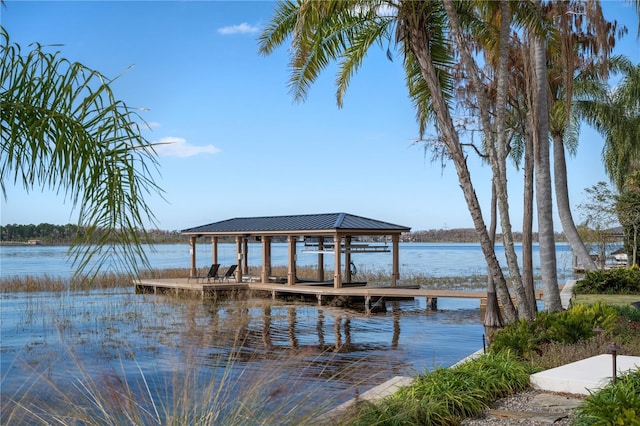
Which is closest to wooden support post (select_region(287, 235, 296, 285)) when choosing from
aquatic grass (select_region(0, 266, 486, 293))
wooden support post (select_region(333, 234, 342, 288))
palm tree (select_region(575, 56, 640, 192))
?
wooden support post (select_region(333, 234, 342, 288))

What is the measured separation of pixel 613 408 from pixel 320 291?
17905mm

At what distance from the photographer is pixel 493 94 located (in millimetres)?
17188

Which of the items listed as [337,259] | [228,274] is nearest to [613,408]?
[337,259]

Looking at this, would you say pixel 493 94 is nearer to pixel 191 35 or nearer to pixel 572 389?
pixel 191 35

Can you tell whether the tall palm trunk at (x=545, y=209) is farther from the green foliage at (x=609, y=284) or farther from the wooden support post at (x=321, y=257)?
the wooden support post at (x=321, y=257)

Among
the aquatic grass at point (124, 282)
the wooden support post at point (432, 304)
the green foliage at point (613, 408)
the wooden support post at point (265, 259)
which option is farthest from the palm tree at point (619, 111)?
the green foliage at point (613, 408)

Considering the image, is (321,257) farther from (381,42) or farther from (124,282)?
(381,42)

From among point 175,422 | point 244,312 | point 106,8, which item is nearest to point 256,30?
point 106,8

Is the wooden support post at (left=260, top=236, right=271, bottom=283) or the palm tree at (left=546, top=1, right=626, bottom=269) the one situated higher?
the palm tree at (left=546, top=1, right=626, bottom=269)

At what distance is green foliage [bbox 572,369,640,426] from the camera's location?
4754mm

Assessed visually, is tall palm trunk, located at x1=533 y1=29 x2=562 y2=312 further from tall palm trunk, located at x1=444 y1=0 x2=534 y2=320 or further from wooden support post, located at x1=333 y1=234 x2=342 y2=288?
wooden support post, located at x1=333 y1=234 x2=342 y2=288

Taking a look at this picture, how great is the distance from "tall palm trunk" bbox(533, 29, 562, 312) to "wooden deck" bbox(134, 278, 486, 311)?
866 centimetres

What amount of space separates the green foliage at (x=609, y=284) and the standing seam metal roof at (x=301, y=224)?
26.1 ft

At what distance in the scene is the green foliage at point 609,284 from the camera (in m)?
18.0
